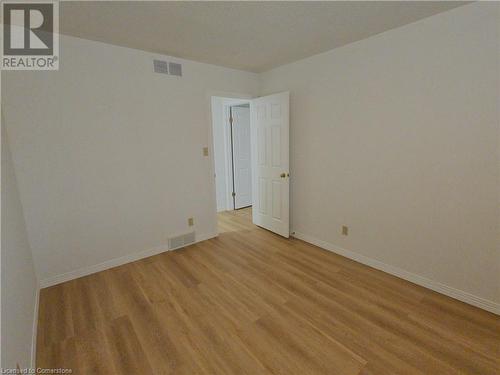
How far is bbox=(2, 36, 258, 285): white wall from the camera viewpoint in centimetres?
226

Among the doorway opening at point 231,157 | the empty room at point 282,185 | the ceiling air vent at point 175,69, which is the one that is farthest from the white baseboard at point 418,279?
the ceiling air vent at point 175,69

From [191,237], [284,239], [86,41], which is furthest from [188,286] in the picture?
[86,41]

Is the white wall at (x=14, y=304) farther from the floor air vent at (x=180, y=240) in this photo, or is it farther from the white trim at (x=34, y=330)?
the floor air vent at (x=180, y=240)

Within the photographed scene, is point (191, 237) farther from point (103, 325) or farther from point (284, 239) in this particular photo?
point (103, 325)

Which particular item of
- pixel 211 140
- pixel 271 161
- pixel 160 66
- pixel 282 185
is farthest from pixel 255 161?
pixel 160 66

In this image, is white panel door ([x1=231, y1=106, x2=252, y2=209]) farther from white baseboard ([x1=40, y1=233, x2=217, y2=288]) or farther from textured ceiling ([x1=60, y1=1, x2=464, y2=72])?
white baseboard ([x1=40, y1=233, x2=217, y2=288])

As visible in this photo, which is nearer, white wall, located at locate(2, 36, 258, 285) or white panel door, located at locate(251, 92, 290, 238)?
white wall, located at locate(2, 36, 258, 285)

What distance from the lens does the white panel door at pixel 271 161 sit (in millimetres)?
3357

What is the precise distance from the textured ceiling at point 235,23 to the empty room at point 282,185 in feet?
0.07

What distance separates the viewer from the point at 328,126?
2955 mm

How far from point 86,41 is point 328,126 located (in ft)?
9.05

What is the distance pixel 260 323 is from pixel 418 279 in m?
1.66

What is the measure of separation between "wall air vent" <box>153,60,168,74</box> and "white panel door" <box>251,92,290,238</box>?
1375 mm

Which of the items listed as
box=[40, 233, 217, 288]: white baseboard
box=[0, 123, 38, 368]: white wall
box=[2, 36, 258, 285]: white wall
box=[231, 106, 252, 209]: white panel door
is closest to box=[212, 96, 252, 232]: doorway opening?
box=[231, 106, 252, 209]: white panel door
